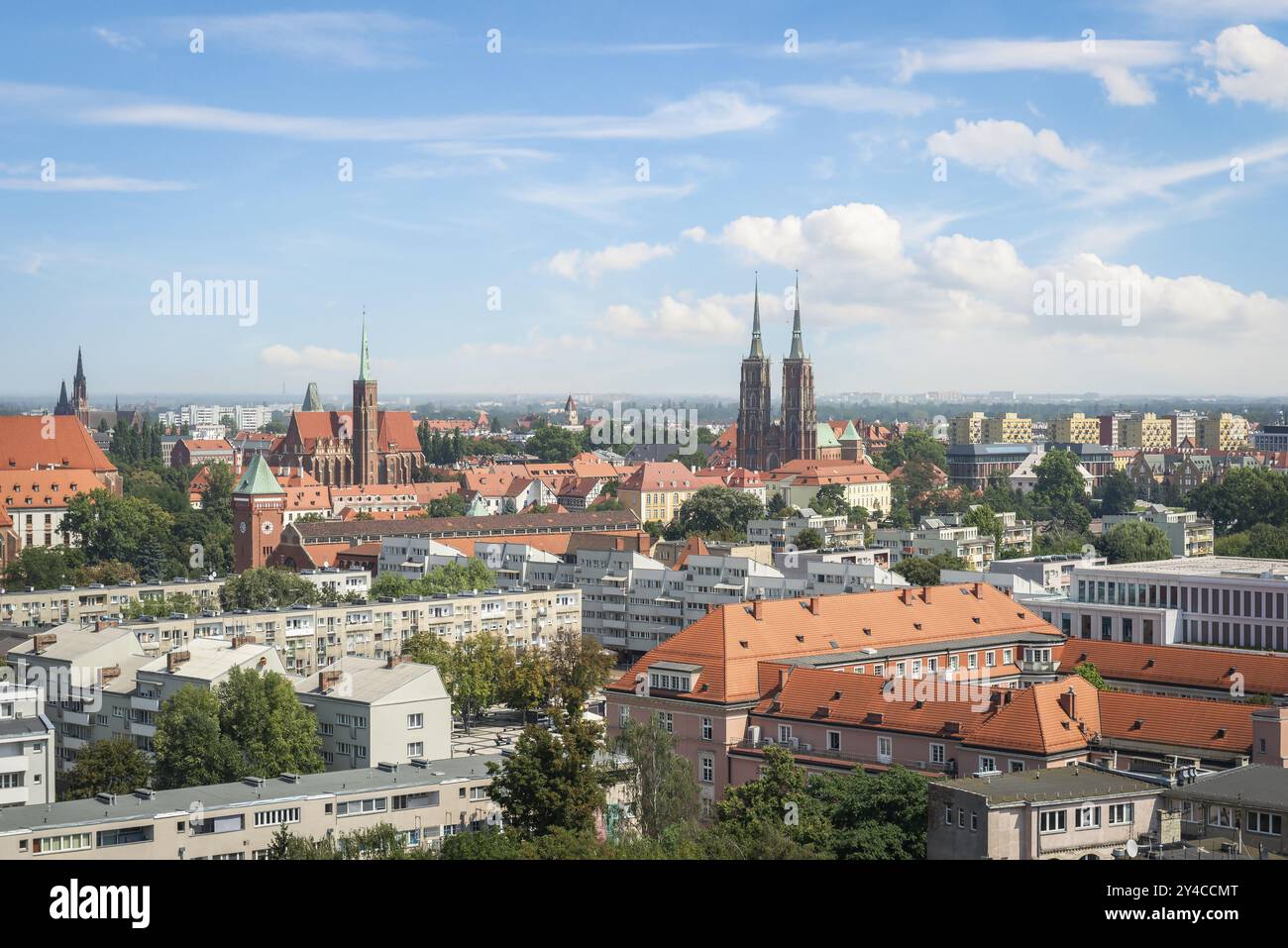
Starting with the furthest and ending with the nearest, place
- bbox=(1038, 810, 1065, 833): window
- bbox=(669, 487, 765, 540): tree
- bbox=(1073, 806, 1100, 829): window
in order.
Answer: bbox=(669, 487, 765, 540): tree
bbox=(1073, 806, 1100, 829): window
bbox=(1038, 810, 1065, 833): window

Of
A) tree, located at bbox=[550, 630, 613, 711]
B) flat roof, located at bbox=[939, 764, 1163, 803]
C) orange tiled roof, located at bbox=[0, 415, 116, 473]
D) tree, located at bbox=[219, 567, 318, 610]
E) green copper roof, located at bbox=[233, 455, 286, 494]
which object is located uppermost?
orange tiled roof, located at bbox=[0, 415, 116, 473]

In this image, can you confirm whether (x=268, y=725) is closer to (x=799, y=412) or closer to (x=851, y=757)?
(x=851, y=757)

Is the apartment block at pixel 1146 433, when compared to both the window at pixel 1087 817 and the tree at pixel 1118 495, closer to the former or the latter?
the tree at pixel 1118 495

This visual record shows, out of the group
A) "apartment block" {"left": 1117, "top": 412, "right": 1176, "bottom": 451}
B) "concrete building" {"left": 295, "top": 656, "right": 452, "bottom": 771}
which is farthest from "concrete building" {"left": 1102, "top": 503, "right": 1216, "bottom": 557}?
"apartment block" {"left": 1117, "top": 412, "right": 1176, "bottom": 451}

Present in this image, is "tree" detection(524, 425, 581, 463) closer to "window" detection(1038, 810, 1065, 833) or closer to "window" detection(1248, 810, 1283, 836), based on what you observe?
"window" detection(1038, 810, 1065, 833)

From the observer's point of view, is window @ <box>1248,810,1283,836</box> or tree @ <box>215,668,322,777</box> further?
tree @ <box>215,668,322,777</box>
